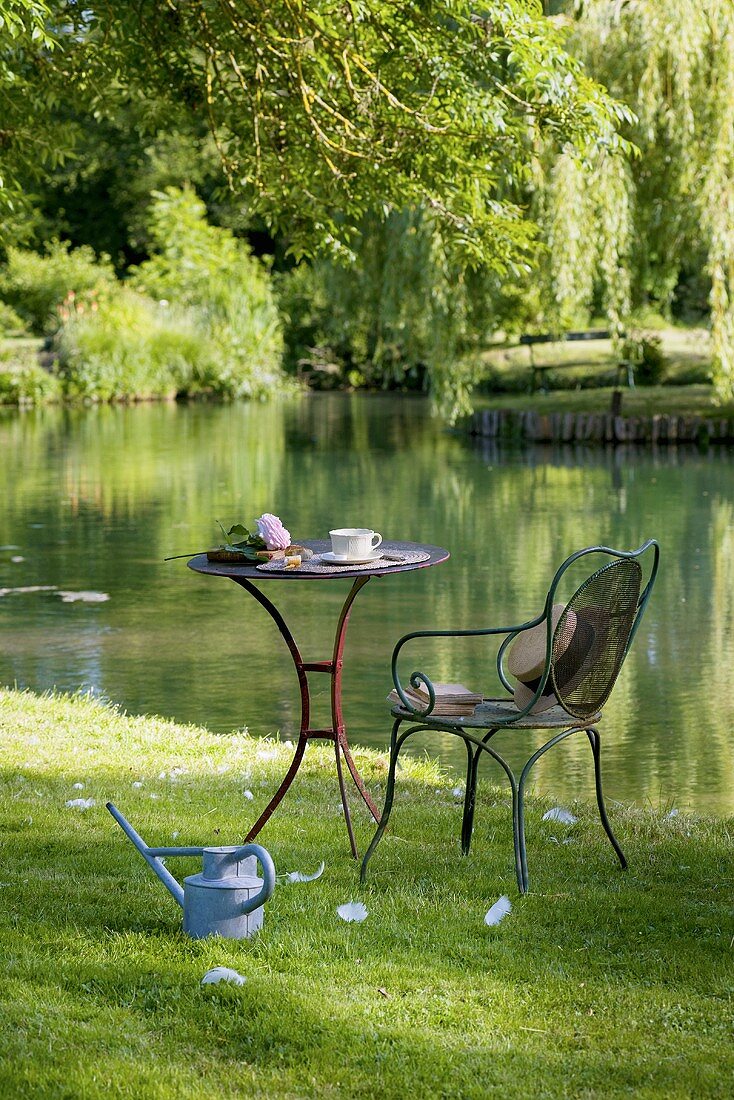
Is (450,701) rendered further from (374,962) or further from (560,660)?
(374,962)

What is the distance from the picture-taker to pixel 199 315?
34.0m

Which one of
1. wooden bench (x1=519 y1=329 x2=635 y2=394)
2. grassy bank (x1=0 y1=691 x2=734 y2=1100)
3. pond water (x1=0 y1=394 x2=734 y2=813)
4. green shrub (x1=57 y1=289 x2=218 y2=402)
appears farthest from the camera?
green shrub (x1=57 y1=289 x2=218 y2=402)

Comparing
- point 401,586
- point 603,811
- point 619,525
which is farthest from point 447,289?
point 603,811

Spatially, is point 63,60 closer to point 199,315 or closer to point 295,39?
point 295,39

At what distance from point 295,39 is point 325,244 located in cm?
152

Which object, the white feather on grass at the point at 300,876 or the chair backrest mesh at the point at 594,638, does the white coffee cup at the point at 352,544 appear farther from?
the white feather on grass at the point at 300,876

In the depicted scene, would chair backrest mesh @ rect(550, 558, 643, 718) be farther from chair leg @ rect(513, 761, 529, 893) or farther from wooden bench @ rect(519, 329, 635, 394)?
wooden bench @ rect(519, 329, 635, 394)

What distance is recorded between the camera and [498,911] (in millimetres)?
4184

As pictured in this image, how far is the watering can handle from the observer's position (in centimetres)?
375

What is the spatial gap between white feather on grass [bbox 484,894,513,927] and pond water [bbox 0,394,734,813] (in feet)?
5.83

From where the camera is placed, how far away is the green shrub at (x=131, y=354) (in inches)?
1246

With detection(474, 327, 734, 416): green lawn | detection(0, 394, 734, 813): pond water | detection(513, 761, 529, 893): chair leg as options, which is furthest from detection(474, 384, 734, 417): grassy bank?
detection(513, 761, 529, 893): chair leg

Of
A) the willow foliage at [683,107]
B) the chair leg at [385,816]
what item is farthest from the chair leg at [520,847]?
the willow foliage at [683,107]

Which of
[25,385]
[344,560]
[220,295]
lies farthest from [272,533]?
[220,295]
